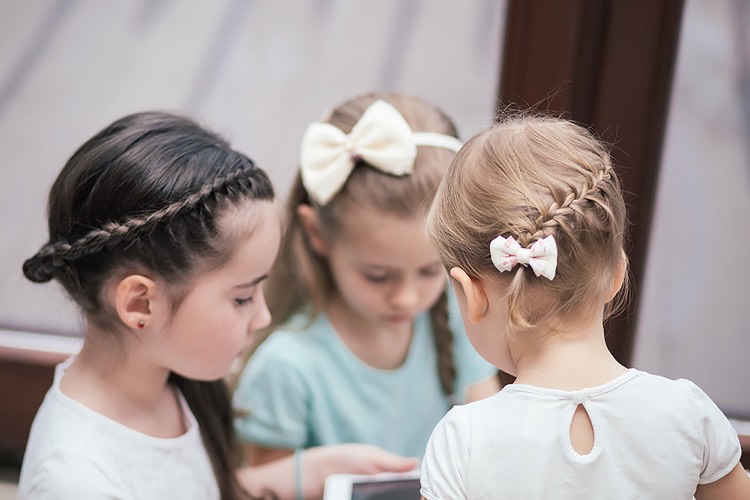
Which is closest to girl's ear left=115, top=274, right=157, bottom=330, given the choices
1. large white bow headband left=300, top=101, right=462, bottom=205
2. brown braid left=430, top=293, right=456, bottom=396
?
large white bow headband left=300, top=101, right=462, bottom=205

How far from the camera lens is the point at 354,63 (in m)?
1.44

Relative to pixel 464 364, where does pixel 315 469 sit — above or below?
below

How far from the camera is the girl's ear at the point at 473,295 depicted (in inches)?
28.3

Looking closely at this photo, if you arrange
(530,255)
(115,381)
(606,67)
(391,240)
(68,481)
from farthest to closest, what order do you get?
(606,67) < (391,240) < (115,381) < (68,481) < (530,255)

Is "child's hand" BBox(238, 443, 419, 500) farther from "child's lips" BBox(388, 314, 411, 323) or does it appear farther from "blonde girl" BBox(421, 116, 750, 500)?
"blonde girl" BBox(421, 116, 750, 500)

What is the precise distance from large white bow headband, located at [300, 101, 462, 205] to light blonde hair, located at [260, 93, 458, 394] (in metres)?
0.01

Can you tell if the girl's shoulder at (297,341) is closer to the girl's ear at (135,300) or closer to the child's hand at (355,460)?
the child's hand at (355,460)

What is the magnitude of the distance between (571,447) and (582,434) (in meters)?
0.02

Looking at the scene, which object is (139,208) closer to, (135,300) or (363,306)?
(135,300)

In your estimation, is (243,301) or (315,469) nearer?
(243,301)

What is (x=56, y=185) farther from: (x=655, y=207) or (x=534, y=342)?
(x=655, y=207)

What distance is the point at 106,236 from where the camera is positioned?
88cm

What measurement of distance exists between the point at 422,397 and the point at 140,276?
564 millimetres

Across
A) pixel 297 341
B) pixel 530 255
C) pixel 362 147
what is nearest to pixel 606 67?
pixel 362 147
